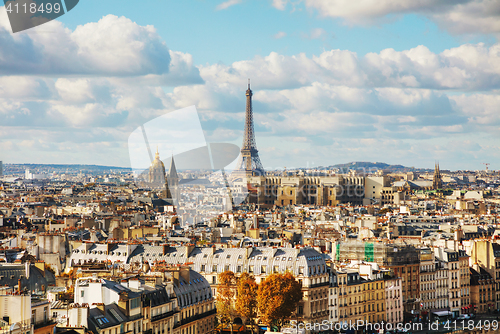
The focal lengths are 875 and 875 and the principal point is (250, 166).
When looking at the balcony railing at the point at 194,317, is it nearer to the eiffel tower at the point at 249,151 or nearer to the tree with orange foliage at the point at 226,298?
the tree with orange foliage at the point at 226,298

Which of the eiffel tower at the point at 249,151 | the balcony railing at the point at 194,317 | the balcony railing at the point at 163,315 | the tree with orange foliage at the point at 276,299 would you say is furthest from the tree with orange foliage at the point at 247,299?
the eiffel tower at the point at 249,151

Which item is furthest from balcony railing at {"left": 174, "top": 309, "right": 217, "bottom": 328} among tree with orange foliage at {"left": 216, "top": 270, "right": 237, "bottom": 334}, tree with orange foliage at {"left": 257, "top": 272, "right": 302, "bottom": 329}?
tree with orange foliage at {"left": 257, "top": 272, "right": 302, "bottom": 329}

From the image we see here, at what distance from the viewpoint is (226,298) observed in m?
34.7

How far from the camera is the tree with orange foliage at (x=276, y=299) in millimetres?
33375

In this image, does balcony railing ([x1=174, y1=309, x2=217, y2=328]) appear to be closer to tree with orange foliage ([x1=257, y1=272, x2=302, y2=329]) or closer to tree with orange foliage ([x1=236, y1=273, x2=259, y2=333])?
tree with orange foliage ([x1=236, y1=273, x2=259, y2=333])

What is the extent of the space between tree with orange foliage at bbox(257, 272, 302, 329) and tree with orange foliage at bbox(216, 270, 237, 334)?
1.20m

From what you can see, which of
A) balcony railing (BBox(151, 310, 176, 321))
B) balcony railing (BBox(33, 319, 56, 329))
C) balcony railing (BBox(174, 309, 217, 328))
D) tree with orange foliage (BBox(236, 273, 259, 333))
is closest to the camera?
balcony railing (BBox(33, 319, 56, 329))

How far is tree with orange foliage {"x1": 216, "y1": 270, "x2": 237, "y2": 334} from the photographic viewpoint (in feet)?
111

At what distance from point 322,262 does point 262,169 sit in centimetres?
11285

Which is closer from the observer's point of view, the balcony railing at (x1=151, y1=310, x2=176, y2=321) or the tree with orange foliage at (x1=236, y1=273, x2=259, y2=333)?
the balcony railing at (x1=151, y1=310, x2=176, y2=321)

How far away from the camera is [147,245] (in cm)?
3859

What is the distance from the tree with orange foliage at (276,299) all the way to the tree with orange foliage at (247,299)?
37 centimetres

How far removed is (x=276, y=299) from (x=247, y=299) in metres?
1.25

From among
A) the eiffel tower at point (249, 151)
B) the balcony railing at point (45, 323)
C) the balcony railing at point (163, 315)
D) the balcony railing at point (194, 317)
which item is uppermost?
the eiffel tower at point (249, 151)
